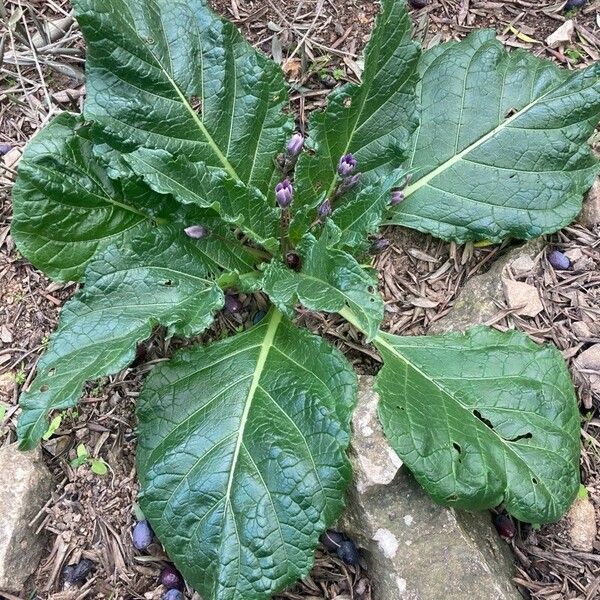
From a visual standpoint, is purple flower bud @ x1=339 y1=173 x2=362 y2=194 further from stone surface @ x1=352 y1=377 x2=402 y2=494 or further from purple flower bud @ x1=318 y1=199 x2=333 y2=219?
stone surface @ x1=352 y1=377 x2=402 y2=494

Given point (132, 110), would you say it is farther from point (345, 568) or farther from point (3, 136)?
point (345, 568)

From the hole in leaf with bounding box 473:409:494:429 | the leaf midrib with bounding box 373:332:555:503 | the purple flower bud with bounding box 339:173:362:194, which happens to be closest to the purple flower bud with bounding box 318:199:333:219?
the purple flower bud with bounding box 339:173:362:194

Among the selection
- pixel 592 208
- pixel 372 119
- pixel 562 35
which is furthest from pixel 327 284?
pixel 562 35

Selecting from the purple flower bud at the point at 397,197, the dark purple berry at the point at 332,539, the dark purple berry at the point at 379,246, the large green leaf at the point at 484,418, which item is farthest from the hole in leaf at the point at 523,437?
the purple flower bud at the point at 397,197

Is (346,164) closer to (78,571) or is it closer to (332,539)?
(332,539)

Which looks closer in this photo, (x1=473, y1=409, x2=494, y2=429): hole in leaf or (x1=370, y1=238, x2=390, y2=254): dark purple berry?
(x1=473, y1=409, x2=494, y2=429): hole in leaf

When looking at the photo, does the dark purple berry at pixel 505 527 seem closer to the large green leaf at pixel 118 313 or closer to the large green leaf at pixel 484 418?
the large green leaf at pixel 484 418
